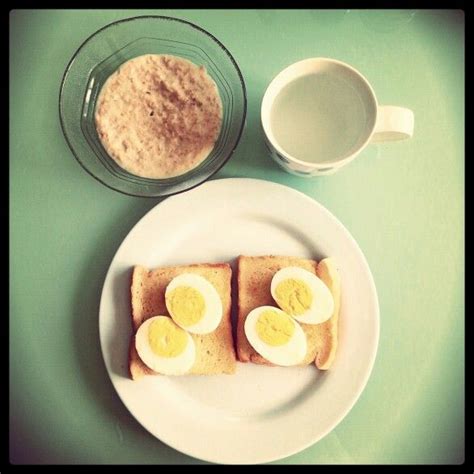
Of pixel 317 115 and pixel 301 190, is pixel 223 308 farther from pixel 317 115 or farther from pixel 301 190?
pixel 317 115

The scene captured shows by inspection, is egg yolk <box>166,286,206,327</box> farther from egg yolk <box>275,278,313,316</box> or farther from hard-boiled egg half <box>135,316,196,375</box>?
egg yolk <box>275,278,313,316</box>

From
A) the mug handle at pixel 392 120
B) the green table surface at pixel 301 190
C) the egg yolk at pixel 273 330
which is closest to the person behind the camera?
the mug handle at pixel 392 120

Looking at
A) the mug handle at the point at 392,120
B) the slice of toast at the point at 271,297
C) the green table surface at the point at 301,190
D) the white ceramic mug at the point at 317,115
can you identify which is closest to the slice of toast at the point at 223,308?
the slice of toast at the point at 271,297

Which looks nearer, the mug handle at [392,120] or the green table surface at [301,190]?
the mug handle at [392,120]

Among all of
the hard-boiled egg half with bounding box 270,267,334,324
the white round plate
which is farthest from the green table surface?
the hard-boiled egg half with bounding box 270,267,334,324

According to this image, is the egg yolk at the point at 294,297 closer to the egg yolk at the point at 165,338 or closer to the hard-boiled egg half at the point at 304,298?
the hard-boiled egg half at the point at 304,298

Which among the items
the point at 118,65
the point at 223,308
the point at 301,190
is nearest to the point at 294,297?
the point at 223,308
